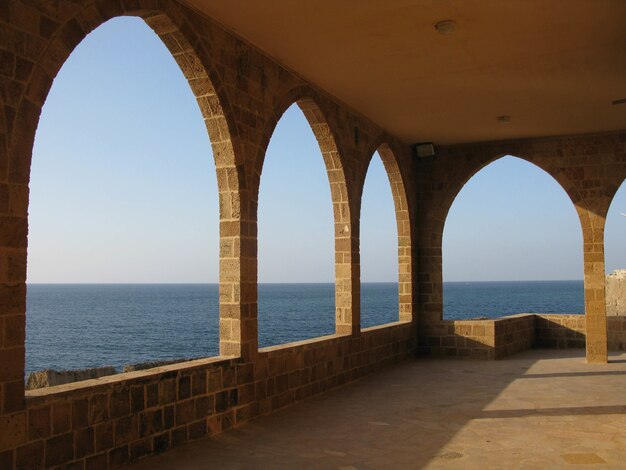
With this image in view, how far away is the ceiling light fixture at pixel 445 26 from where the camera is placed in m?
5.22

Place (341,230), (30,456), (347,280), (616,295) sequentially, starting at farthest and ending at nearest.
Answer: (616,295), (341,230), (347,280), (30,456)


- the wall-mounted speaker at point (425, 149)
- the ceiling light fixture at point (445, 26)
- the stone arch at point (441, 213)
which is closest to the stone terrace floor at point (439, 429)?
the stone arch at point (441, 213)

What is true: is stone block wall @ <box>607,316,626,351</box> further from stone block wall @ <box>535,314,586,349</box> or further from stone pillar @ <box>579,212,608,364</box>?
stone pillar @ <box>579,212,608,364</box>

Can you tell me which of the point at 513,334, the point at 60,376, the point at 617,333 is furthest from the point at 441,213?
the point at 60,376

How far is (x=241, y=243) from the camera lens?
214 inches

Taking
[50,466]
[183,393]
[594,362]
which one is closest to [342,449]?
[183,393]

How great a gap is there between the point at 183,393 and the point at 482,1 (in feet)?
11.6

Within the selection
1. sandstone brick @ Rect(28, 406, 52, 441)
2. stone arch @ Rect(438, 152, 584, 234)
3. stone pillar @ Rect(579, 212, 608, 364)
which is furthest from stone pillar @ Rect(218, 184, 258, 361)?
stone pillar @ Rect(579, 212, 608, 364)

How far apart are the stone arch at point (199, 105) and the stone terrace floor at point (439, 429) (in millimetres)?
1002

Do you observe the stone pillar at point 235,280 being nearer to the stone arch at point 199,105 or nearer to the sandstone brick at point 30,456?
the stone arch at point 199,105

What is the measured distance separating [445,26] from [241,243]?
2.37m

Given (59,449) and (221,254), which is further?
(221,254)

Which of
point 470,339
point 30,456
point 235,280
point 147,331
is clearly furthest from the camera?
point 147,331

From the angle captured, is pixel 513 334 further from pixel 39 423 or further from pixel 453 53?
pixel 39 423
